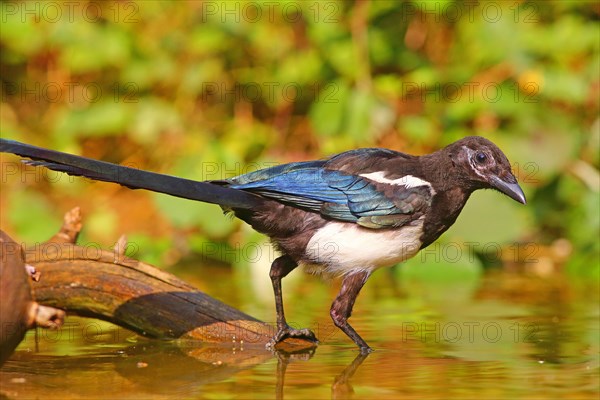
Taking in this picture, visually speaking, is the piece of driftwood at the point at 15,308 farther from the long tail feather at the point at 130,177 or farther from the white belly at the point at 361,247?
the white belly at the point at 361,247

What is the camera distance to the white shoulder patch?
450cm

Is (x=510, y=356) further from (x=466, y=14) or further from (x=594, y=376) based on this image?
(x=466, y=14)

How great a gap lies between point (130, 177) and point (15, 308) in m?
0.96

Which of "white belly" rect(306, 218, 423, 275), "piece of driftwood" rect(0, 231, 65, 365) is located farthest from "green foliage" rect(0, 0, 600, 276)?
"piece of driftwood" rect(0, 231, 65, 365)

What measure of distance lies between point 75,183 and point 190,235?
1386mm

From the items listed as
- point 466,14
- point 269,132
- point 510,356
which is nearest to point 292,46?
point 269,132

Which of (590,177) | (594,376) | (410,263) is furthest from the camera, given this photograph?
(590,177)

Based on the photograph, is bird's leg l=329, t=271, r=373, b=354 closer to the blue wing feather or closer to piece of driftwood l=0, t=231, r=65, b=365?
the blue wing feather

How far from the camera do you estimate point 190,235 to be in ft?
25.1

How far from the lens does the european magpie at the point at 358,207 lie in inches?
174

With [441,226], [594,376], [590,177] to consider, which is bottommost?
[594,376]

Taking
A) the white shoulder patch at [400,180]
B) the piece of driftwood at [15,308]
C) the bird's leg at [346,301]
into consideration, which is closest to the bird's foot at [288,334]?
the bird's leg at [346,301]

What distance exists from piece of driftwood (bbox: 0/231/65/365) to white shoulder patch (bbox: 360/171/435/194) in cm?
185

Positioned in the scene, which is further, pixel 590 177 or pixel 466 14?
pixel 466 14
